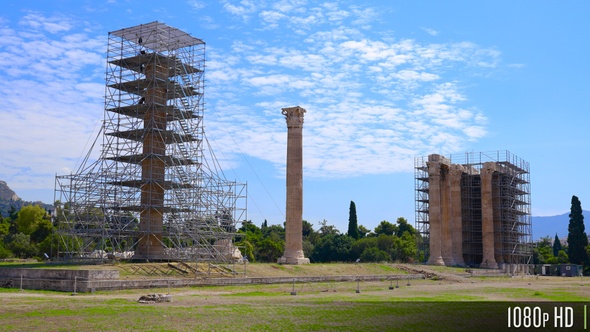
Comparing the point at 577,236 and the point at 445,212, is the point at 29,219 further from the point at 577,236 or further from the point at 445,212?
the point at 577,236

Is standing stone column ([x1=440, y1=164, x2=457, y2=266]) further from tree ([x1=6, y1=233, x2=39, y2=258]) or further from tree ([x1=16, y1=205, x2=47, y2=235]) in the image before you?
tree ([x1=16, y1=205, x2=47, y2=235])

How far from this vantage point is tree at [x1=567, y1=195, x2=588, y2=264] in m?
74.7

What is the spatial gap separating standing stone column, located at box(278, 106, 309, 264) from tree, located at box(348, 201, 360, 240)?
4229 centimetres

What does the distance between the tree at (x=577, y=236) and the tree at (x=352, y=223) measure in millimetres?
28731

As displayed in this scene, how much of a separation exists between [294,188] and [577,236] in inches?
1734

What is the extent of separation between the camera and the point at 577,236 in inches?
2943

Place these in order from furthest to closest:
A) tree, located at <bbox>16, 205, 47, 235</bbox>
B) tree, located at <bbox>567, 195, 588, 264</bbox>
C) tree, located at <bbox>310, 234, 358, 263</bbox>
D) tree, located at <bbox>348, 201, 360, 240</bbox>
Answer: tree, located at <bbox>348, 201, 360, 240</bbox>
tree, located at <bbox>310, 234, 358, 263</bbox>
tree, located at <bbox>567, 195, 588, 264</bbox>
tree, located at <bbox>16, 205, 47, 235</bbox>

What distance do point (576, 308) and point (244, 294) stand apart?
14.5 metres

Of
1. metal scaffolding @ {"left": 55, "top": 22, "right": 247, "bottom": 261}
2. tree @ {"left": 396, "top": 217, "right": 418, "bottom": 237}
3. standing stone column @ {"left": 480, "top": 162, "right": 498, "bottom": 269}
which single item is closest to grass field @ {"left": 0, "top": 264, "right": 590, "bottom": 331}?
metal scaffolding @ {"left": 55, "top": 22, "right": 247, "bottom": 261}

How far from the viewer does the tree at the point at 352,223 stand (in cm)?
9006

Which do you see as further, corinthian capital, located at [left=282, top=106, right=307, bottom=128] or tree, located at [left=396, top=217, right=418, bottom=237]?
tree, located at [left=396, top=217, right=418, bottom=237]

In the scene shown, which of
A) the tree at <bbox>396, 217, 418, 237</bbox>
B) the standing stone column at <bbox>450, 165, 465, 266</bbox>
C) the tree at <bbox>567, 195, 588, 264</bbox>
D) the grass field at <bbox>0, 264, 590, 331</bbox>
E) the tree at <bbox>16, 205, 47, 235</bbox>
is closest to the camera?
the grass field at <bbox>0, 264, 590, 331</bbox>

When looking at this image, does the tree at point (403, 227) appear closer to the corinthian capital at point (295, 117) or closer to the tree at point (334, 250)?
the tree at point (334, 250)

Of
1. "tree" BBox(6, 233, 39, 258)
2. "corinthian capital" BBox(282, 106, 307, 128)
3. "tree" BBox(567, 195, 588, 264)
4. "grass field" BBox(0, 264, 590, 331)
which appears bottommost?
"grass field" BBox(0, 264, 590, 331)
